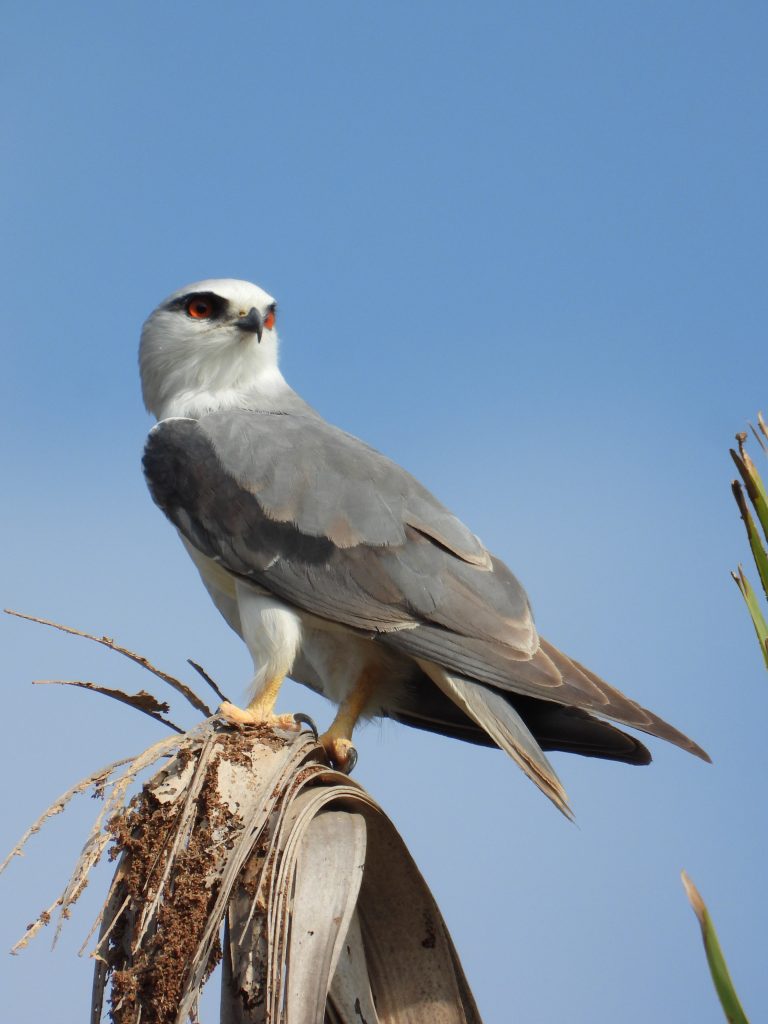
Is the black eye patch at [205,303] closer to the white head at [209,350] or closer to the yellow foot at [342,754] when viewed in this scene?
the white head at [209,350]

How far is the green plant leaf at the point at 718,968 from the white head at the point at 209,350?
412 centimetres

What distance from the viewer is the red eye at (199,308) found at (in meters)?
5.83

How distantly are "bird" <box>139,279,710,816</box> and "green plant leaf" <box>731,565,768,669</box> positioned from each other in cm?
189

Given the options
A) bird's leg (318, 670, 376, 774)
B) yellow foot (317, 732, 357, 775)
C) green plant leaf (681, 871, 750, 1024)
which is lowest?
green plant leaf (681, 871, 750, 1024)

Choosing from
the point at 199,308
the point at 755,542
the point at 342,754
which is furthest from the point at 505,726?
the point at 199,308

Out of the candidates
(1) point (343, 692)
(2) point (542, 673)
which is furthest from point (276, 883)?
(1) point (343, 692)

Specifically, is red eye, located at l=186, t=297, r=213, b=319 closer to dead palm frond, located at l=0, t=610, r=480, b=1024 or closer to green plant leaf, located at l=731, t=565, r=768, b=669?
dead palm frond, located at l=0, t=610, r=480, b=1024

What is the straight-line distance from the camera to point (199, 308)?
5.85 m

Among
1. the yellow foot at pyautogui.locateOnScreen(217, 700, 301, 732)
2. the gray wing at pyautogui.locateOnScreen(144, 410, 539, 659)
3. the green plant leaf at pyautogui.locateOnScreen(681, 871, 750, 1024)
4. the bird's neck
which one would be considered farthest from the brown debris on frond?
the bird's neck

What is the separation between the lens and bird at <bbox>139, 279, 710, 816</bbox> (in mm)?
4324

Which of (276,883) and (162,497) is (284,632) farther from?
(276,883)

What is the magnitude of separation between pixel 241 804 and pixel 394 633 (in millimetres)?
1994

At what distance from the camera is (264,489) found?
15.9 ft

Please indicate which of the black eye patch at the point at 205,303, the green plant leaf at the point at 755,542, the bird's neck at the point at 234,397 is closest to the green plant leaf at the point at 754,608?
the green plant leaf at the point at 755,542
